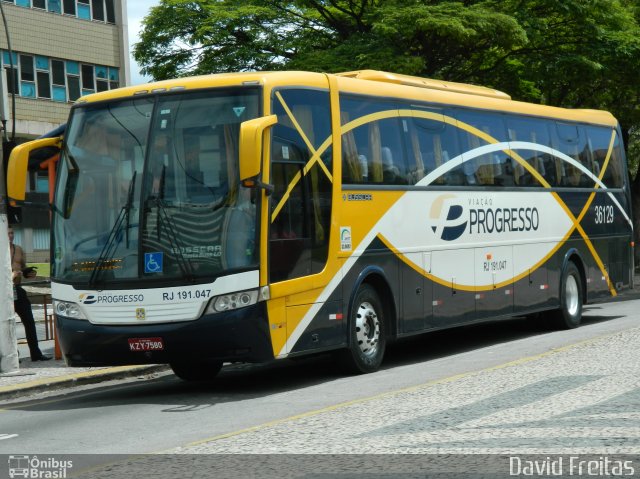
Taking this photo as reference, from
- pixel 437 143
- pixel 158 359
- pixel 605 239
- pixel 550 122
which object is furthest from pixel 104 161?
pixel 605 239

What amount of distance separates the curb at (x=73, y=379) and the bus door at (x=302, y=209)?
3.27 meters

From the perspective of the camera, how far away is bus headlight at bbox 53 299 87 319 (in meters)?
12.5

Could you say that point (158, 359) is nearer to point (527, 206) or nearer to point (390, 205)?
point (390, 205)

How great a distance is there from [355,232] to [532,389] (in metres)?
3.50

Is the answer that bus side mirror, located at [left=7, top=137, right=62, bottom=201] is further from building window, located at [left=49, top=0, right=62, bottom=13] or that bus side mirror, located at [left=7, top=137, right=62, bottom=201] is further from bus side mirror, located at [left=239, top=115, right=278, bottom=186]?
building window, located at [left=49, top=0, right=62, bottom=13]

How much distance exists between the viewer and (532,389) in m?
10.8

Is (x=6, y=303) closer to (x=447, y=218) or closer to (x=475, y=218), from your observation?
(x=447, y=218)

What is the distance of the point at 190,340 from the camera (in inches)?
469

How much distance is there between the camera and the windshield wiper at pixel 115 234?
1228 cm

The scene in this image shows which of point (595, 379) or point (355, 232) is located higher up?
point (355, 232)

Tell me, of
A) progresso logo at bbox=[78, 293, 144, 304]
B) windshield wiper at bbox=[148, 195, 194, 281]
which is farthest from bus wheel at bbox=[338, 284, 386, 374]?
progresso logo at bbox=[78, 293, 144, 304]

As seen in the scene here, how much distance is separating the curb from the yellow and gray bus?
3.89ft

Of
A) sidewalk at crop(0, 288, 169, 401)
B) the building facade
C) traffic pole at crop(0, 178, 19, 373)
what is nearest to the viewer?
sidewalk at crop(0, 288, 169, 401)

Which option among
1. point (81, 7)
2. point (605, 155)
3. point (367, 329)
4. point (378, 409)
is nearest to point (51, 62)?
Answer: point (81, 7)
